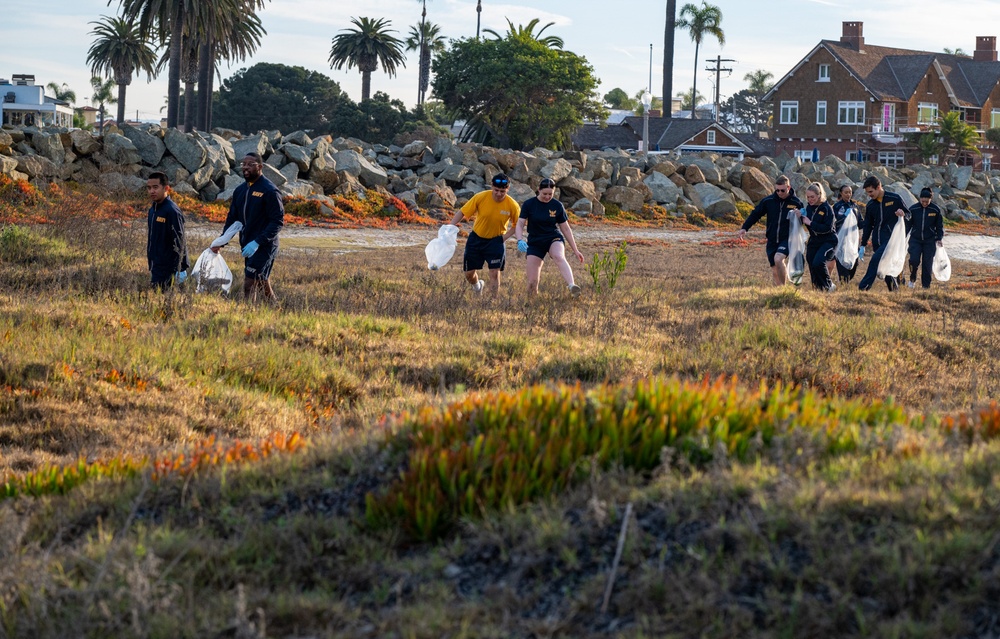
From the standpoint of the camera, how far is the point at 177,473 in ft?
15.3

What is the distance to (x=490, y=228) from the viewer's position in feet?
39.7

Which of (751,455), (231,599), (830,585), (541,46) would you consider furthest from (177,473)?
(541,46)

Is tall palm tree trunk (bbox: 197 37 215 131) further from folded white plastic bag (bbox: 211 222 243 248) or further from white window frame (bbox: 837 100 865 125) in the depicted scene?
white window frame (bbox: 837 100 865 125)

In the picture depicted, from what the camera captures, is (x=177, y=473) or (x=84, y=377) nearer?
(x=177, y=473)

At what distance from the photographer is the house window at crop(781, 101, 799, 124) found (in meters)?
65.5

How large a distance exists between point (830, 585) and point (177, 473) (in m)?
2.87

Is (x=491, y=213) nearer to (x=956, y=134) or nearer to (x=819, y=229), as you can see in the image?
(x=819, y=229)

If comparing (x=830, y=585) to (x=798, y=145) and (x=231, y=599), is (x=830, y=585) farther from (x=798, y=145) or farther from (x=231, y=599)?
(x=798, y=145)

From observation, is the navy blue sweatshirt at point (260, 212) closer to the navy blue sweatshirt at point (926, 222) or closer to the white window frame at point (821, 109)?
the navy blue sweatshirt at point (926, 222)

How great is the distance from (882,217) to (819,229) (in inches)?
62.2

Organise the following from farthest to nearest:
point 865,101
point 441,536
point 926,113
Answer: point 926,113 < point 865,101 < point 441,536

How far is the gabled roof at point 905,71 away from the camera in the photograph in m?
63.7

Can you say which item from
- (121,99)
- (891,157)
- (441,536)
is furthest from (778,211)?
(121,99)

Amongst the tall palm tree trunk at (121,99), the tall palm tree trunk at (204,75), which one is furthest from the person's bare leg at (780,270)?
the tall palm tree trunk at (121,99)
